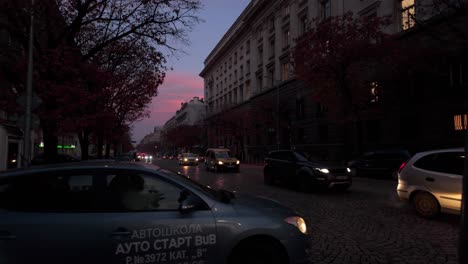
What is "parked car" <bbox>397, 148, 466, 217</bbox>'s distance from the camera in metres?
6.90

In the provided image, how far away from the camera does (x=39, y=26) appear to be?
13.4 meters

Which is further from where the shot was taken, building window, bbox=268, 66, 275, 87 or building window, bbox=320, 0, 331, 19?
building window, bbox=268, 66, 275, 87

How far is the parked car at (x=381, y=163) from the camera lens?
1745 cm

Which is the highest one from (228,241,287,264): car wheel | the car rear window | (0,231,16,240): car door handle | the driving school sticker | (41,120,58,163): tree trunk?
(41,120,58,163): tree trunk

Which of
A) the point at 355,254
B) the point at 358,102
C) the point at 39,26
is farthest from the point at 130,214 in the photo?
the point at 358,102

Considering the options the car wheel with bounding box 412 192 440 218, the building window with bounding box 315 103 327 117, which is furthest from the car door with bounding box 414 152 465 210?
the building window with bounding box 315 103 327 117

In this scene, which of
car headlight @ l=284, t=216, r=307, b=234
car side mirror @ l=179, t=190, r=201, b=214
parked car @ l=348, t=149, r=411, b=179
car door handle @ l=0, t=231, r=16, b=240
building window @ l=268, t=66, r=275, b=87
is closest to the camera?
car door handle @ l=0, t=231, r=16, b=240

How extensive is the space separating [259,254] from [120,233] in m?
1.50

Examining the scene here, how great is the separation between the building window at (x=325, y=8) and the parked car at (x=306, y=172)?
2413 cm

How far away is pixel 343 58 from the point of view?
21.0 metres

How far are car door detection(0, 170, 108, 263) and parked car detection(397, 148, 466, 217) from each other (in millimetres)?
7163

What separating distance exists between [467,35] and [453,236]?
609 inches

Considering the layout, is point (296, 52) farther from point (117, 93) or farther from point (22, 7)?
point (22, 7)

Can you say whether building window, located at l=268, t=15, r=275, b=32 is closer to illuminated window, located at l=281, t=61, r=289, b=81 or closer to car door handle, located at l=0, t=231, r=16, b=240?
illuminated window, located at l=281, t=61, r=289, b=81
